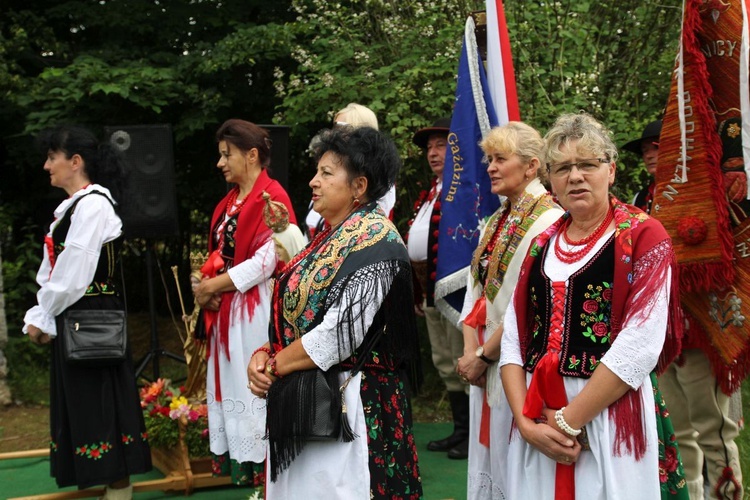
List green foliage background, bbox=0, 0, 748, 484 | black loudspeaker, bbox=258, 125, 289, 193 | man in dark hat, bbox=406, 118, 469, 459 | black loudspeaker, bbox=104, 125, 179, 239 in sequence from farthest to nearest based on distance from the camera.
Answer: black loudspeaker, bbox=104, 125, 179, 239, black loudspeaker, bbox=258, 125, 289, 193, green foliage background, bbox=0, 0, 748, 484, man in dark hat, bbox=406, 118, 469, 459

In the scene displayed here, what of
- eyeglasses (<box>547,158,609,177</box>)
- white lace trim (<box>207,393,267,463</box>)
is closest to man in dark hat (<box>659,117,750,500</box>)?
eyeglasses (<box>547,158,609,177</box>)

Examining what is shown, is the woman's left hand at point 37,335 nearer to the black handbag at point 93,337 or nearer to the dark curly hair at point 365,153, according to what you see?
the black handbag at point 93,337

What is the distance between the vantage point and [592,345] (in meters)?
2.64

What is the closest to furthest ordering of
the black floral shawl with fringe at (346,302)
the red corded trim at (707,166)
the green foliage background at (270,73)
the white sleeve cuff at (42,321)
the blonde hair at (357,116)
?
1. the black floral shawl with fringe at (346,302)
2. the red corded trim at (707,166)
3. the white sleeve cuff at (42,321)
4. the blonde hair at (357,116)
5. the green foliage background at (270,73)

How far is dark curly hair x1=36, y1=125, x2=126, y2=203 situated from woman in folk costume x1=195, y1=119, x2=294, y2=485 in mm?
568

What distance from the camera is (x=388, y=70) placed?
6.57 metres

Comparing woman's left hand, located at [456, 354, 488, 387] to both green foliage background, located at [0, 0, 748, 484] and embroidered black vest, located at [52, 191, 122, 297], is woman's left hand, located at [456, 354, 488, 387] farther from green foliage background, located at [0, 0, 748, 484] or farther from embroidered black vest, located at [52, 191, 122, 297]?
green foliage background, located at [0, 0, 748, 484]

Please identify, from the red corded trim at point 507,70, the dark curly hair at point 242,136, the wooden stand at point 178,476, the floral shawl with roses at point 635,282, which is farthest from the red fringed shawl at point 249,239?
the floral shawl with roses at point 635,282

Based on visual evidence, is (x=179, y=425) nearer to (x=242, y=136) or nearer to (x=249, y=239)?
(x=249, y=239)

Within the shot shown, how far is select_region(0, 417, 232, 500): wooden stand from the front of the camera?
186 inches

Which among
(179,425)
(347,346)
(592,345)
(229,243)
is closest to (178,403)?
(179,425)

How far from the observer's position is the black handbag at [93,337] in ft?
14.2

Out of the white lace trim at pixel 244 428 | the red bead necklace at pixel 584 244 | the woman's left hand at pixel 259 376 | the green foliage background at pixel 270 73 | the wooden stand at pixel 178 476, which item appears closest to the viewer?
the red bead necklace at pixel 584 244

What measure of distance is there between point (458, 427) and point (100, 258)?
2.44m
